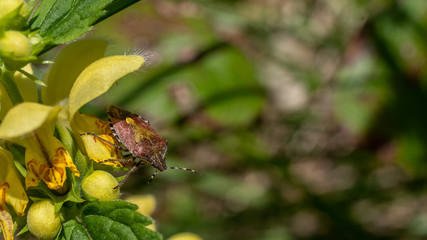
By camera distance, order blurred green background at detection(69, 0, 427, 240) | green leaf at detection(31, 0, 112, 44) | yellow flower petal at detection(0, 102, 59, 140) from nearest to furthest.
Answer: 1. yellow flower petal at detection(0, 102, 59, 140)
2. green leaf at detection(31, 0, 112, 44)
3. blurred green background at detection(69, 0, 427, 240)

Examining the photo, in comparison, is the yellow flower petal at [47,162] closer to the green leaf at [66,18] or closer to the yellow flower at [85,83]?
the yellow flower at [85,83]

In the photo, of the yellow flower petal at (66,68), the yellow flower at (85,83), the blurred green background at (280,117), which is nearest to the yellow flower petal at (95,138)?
the yellow flower at (85,83)

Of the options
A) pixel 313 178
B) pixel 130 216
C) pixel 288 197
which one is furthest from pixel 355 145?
pixel 130 216

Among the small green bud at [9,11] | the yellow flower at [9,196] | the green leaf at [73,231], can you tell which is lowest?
the yellow flower at [9,196]

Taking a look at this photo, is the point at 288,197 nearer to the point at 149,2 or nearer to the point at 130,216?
the point at 149,2

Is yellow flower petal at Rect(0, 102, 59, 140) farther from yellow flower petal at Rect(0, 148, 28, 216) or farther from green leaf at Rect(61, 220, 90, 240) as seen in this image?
green leaf at Rect(61, 220, 90, 240)

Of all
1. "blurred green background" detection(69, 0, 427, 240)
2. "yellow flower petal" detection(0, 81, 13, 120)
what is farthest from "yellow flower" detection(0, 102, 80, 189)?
"blurred green background" detection(69, 0, 427, 240)
